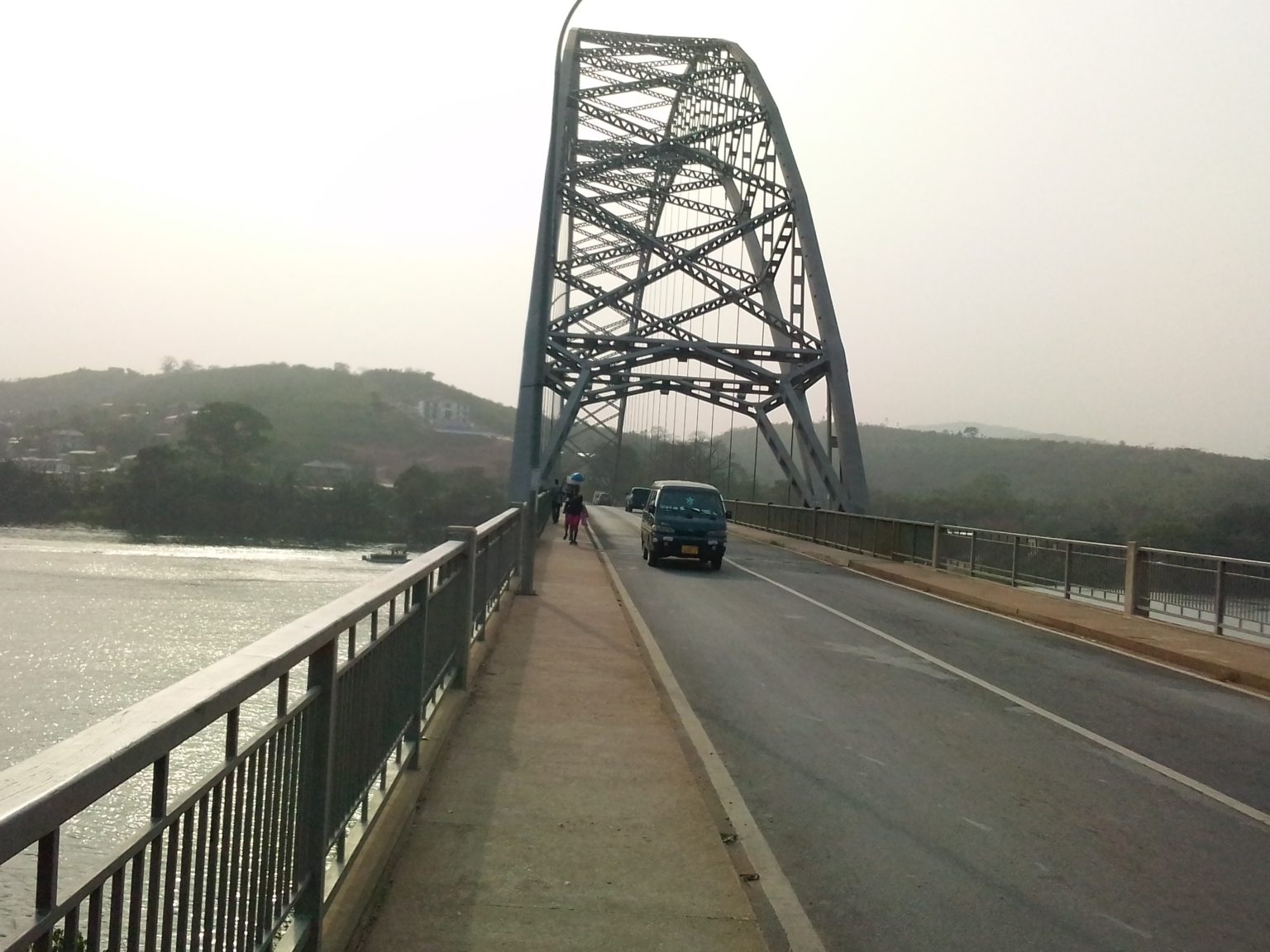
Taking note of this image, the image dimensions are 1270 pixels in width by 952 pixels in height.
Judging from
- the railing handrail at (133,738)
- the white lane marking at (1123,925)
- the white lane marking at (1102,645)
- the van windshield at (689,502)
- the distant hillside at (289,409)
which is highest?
the distant hillside at (289,409)

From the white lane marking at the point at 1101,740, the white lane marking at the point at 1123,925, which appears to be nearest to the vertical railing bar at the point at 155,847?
the white lane marking at the point at 1123,925

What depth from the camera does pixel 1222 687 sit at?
1356cm

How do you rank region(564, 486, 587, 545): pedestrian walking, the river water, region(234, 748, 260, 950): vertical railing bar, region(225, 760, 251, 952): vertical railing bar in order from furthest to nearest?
region(564, 486, 587, 545): pedestrian walking < the river water < region(234, 748, 260, 950): vertical railing bar < region(225, 760, 251, 952): vertical railing bar

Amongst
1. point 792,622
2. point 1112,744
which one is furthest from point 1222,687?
point 792,622

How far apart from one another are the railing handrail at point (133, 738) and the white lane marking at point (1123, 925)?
3.82m

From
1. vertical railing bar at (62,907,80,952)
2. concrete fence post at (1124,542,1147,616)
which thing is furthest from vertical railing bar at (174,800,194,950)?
concrete fence post at (1124,542,1147,616)

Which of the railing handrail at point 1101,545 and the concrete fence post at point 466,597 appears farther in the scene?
the railing handrail at point 1101,545

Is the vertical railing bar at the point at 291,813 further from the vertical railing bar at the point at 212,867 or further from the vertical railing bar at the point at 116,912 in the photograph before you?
the vertical railing bar at the point at 116,912

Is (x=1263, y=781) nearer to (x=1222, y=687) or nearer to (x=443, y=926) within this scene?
(x=1222, y=687)

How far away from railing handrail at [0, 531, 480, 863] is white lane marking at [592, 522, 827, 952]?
7.77 feet

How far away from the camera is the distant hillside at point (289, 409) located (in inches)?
1248

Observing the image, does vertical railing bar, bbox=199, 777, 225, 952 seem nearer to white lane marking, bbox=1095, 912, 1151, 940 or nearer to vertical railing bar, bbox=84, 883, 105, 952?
vertical railing bar, bbox=84, 883, 105, 952

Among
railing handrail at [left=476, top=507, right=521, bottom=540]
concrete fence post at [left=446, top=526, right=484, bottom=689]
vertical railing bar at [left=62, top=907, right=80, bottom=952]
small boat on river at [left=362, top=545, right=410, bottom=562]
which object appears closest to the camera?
vertical railing bar at [left=62, top=907, right=80, bottom=952]

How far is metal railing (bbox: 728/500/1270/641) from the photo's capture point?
16.9 meters
